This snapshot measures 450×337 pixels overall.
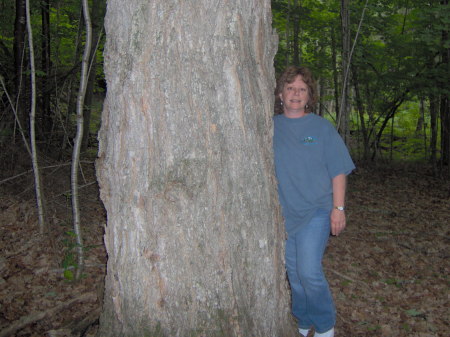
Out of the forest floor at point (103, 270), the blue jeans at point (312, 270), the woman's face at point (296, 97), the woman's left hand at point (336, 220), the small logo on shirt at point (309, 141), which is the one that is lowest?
the forest floor at point (103, 270)

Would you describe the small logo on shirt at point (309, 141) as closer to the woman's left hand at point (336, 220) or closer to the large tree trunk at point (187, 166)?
the woman's left hand at point (336, 220)

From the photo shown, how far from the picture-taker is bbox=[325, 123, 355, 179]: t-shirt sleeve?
104 inches

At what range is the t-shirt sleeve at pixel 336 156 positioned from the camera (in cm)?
265

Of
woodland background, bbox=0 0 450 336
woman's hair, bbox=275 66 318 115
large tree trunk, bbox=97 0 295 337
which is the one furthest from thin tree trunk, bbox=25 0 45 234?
woman's hair, bbox=275 66 318 115

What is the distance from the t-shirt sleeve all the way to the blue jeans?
0.31 metres

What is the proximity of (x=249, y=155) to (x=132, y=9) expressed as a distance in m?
0.91

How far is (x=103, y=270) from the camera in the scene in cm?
392

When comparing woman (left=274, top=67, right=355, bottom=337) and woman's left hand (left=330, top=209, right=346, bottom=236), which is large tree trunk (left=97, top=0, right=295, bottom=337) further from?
woman's left hand (left=330, top=209, right=346, bottom=236)

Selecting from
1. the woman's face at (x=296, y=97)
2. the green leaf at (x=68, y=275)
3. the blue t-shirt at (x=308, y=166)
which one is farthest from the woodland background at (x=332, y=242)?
the woman's face at (x=296, y=97)

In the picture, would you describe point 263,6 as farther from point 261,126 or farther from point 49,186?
point 49,186

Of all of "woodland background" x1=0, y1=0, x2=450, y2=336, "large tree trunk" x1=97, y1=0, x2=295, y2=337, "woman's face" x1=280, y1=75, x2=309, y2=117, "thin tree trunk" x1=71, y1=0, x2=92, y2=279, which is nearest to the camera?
"large tree trunk" x1=97, y1=0, x2=295, y2=337

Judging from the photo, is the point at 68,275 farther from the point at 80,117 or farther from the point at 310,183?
the point at 310,183

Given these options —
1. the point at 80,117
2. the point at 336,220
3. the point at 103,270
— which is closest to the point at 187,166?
the point at 336,220

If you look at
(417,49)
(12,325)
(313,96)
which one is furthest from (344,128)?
(12,325)
